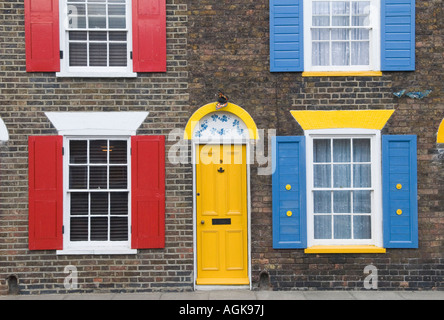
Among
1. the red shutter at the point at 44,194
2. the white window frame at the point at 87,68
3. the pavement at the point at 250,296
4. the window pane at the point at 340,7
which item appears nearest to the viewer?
the pavement at the point at 250,296

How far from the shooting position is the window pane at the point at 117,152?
6.70m

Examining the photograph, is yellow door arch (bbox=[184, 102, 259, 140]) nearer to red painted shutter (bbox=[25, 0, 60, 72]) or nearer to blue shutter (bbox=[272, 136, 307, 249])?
blue shutter (bbox=[272, 136, 307, 249])

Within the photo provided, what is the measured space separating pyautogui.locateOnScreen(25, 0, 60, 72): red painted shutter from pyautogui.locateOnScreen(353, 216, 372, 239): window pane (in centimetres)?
548

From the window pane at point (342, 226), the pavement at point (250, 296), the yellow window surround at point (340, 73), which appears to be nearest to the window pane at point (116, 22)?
the yellow window surround at point (340, 73)

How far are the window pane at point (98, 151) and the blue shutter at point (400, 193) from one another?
4.53 meters

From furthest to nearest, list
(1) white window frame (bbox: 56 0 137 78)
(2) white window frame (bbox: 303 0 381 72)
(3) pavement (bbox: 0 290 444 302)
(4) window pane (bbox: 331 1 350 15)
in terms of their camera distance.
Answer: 1. (4) window pane (bbox: 331 1 350 15)
2. (2) white window frame (bbox: 303 0 381 72)
3. (1) white window frame (bbox: 56 0 137 78)
4. (3) pavement (bbox: 0 290 444 302)

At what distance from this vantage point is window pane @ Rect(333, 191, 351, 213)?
22.4 ft

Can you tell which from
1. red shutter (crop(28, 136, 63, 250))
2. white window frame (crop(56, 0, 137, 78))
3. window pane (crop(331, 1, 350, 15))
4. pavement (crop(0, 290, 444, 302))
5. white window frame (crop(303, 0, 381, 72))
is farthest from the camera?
window pane (crop(331, 1, 350, 15))

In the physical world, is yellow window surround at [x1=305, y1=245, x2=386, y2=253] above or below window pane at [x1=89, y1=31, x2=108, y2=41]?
below

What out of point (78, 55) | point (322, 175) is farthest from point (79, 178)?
point (322, 175)

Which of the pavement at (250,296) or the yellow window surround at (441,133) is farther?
the yellow window surround at (441,133)

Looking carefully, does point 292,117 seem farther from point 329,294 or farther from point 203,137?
point 329,294

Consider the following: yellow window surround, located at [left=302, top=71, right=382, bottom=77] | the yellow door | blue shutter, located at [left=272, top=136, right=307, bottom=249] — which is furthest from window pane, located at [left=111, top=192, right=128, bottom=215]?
yellow window surround, located at [left=302, top=71, right=382, bottom=77]

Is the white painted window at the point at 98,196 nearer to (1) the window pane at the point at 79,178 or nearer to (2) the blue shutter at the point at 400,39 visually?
(1) the window pane at the point at 79,178
